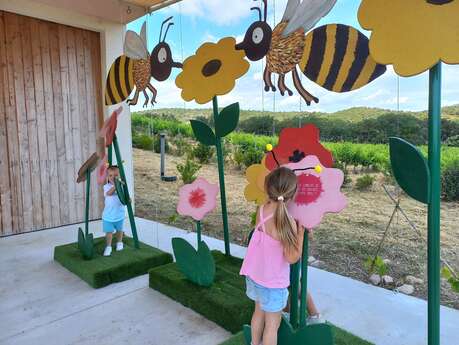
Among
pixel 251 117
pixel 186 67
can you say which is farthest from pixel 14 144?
pixel 251 117

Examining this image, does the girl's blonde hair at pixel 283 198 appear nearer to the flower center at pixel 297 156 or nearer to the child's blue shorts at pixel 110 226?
the flower center at pixel 297 156

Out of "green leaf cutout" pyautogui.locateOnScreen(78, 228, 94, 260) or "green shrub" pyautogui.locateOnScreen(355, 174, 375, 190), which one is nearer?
"green leaf cutout" pyautogui.locateOnScreen(78, 228, 94, 260)

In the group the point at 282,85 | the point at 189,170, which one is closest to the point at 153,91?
the point at 282,85

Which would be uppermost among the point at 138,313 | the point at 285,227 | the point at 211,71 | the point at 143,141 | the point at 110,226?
the point at 211,71

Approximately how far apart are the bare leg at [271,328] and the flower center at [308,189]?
528mm

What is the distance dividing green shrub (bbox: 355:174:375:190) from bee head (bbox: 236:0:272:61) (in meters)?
1.50

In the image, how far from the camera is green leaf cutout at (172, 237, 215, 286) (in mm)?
2293

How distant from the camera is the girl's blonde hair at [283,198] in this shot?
4.68 ft

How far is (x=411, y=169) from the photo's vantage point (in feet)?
4.57

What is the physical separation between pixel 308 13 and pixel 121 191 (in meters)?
2.07

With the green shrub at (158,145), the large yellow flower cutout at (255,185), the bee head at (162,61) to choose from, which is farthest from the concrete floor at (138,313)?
the green shrub at (158,145)

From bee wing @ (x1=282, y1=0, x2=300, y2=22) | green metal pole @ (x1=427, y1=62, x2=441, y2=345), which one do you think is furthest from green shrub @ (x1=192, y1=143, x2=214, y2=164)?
green metal pole @ (x1=427, y1=62, x2=441, y2=345)

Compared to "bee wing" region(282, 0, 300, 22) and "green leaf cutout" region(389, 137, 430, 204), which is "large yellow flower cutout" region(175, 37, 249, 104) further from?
"green leaf cutout" region(389, 137, 430, 204)

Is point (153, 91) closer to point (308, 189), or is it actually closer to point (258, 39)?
point (258, 39)
